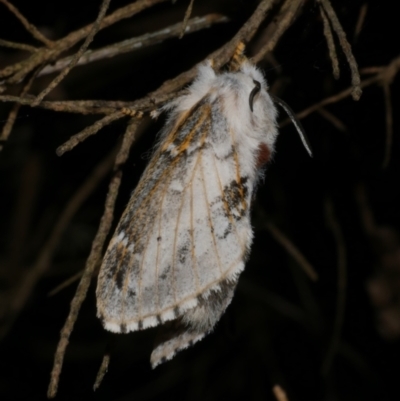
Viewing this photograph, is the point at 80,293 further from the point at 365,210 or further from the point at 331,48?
the point at 365,210

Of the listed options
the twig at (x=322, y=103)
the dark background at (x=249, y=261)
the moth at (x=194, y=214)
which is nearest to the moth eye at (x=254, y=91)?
the moth at (x=194, y=214)

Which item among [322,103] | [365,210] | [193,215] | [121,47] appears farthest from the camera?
[365,210]

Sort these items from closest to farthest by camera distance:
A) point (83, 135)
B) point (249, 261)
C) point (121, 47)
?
1. point (83, 135)
2. point (121, 47)
3. point (249, 261)

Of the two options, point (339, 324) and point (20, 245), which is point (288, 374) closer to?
point (339, 324)

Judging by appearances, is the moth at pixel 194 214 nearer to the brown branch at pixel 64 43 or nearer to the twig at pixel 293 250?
the brown branch at pixel 64 43

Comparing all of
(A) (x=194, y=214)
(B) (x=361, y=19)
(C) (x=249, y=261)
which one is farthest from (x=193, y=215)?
(C) (x=249, y=261)

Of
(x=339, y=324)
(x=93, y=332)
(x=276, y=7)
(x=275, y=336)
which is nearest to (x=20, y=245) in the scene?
(x=93, y=332)
